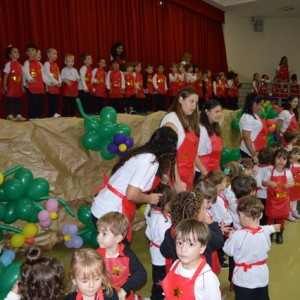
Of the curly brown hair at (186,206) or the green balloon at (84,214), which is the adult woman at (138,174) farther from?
the green balloon at (84,214)

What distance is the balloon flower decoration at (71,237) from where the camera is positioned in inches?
163

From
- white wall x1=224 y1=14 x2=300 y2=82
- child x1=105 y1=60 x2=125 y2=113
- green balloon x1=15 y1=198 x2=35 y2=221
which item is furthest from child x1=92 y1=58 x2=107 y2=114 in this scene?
white wall x1=224 y1=14 x2=300 y2=82

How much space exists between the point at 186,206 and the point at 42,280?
0.91 meters

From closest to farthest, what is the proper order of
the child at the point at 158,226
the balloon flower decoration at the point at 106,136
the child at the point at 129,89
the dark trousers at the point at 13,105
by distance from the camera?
1. the child at the point at 158,226
2. the balloon flower decoration at the point at 106,136
3. the dark trousers at the point at 13,105
4. the child at the point at 129,89

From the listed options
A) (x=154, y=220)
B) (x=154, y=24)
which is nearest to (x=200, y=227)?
(x=154, y=220)

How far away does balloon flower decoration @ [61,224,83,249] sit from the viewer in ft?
13.6

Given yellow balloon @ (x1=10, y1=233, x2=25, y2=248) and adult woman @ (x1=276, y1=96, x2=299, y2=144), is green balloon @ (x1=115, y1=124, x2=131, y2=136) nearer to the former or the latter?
yellow balloon @ (x1=10, y1=233, x2=25, y2=248)

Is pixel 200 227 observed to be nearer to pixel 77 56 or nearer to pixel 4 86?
pixel 4 86

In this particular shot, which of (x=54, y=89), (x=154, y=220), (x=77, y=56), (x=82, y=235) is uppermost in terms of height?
(x=77, y=56)

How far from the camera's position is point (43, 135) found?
4.28m

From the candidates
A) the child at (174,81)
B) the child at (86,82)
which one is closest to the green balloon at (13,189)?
the child at (86,82)

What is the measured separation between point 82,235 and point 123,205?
1773mm

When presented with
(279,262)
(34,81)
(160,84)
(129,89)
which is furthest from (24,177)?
(160,84)

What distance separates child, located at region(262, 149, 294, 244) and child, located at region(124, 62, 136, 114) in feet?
12.4
